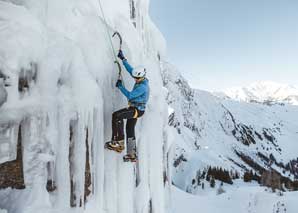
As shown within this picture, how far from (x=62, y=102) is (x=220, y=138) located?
41260mm

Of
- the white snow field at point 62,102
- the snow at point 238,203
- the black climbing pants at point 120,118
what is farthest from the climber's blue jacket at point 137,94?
the snow at point 238,203

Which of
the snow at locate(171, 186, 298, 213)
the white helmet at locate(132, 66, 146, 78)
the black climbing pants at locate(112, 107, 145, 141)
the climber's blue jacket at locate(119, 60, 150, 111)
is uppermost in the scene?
the white helmet at locate(132, 66, 146, 78)

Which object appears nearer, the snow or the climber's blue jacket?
the climber's blue jacket

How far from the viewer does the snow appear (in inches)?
530

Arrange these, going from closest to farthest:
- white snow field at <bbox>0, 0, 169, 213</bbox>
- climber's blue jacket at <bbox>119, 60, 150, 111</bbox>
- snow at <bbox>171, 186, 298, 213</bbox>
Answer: white snow field at <bbox>0, 0, 169, 213</bbox>, climber's blue jacket at <bbox>119, 60, 150, 111</bbox>, snow at <bbox>171, 186, 298, 213</bbox>

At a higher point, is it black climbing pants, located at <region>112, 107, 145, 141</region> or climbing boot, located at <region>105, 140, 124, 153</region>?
black climbing pants, located at <region>112, 107, 145, 141</region>

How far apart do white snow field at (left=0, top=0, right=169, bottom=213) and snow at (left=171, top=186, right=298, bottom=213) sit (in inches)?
288

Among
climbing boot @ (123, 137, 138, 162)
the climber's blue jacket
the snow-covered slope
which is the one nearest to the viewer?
the climber's blue jacket

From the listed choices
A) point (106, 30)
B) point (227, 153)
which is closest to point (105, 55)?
point (106, 30)

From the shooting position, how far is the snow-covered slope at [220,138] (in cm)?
2933

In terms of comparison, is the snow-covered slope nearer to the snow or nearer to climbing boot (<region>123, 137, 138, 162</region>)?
the snow

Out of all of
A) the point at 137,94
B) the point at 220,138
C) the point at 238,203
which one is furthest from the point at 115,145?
the point at 220,138

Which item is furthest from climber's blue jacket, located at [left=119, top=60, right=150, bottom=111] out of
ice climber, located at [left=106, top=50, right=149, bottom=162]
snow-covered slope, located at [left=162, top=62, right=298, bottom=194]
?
snow-covered slope, located at [left=162, top=62, right=298, bottom=194]

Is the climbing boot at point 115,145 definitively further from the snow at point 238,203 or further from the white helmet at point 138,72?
the snow at point 238,203
